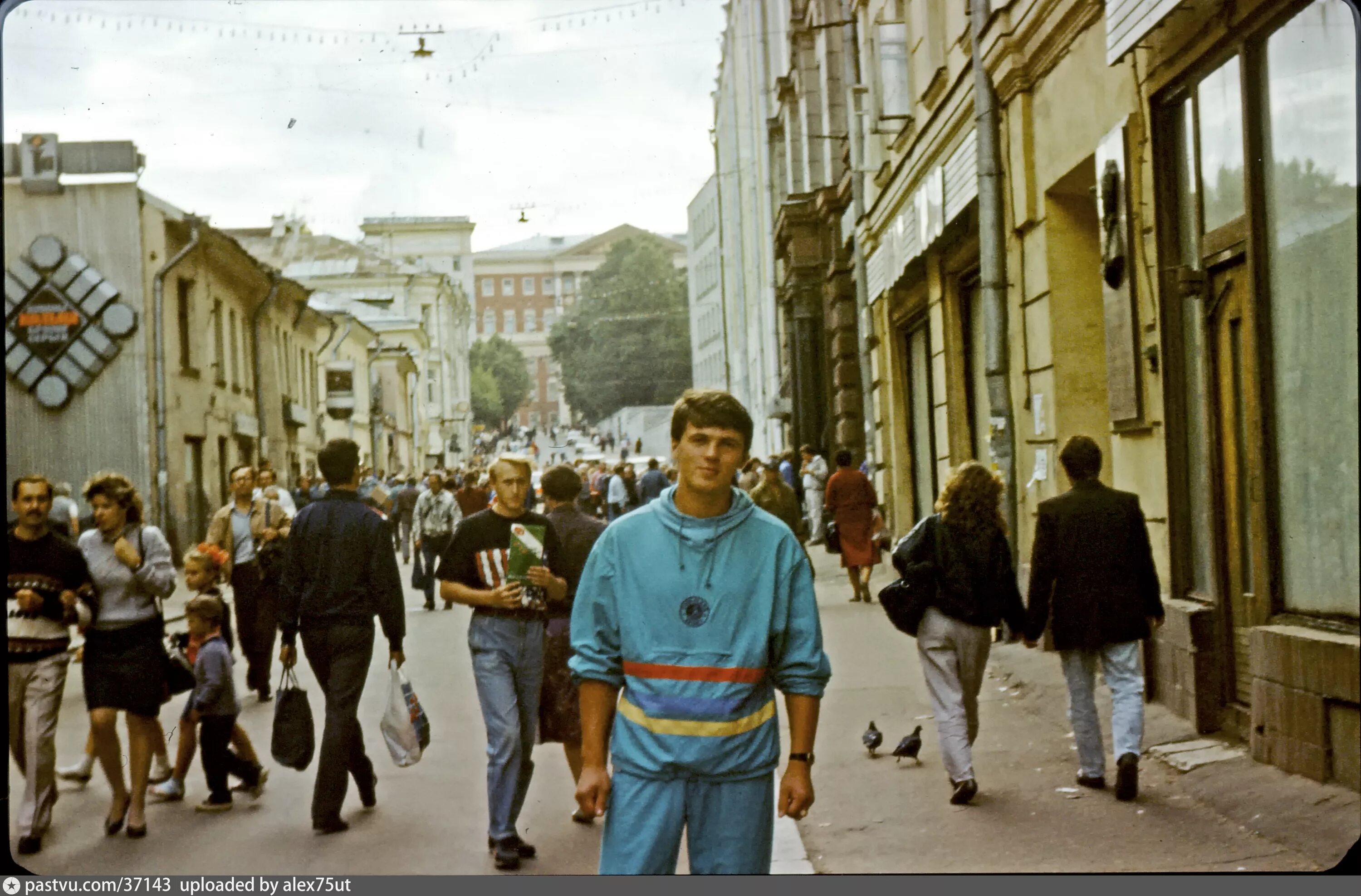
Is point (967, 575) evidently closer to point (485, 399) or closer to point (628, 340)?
point (628, 340)

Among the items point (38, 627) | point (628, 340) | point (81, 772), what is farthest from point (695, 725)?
point (628, 340)

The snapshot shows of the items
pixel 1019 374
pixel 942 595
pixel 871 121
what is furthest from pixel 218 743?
pixel 871 121

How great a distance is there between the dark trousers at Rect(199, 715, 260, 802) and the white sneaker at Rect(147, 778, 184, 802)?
0.17 m

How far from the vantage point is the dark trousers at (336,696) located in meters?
7.66

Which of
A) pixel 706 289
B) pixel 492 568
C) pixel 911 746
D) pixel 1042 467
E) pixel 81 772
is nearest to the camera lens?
pixel 492 568

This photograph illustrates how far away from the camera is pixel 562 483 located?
8.78 meters

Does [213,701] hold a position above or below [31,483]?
below

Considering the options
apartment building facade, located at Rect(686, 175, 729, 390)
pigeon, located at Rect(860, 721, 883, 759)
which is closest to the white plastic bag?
pigeon, located at Rect(860, 721, 883, 759)

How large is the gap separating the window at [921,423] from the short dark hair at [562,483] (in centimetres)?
1140

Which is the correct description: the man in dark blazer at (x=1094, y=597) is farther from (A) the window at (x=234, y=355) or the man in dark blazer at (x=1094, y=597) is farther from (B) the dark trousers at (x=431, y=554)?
(A) the window at (x=234, y=355)

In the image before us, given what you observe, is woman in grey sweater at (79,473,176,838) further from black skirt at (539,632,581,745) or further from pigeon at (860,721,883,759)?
pigeon at (860,721,883,759)

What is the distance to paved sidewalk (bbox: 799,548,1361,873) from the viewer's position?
21.7 feet

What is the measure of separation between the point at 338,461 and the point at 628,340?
78329 millimetres

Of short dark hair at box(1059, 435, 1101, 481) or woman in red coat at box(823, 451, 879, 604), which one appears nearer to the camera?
short dark hair at box(1059, 435, 1101, 481)
